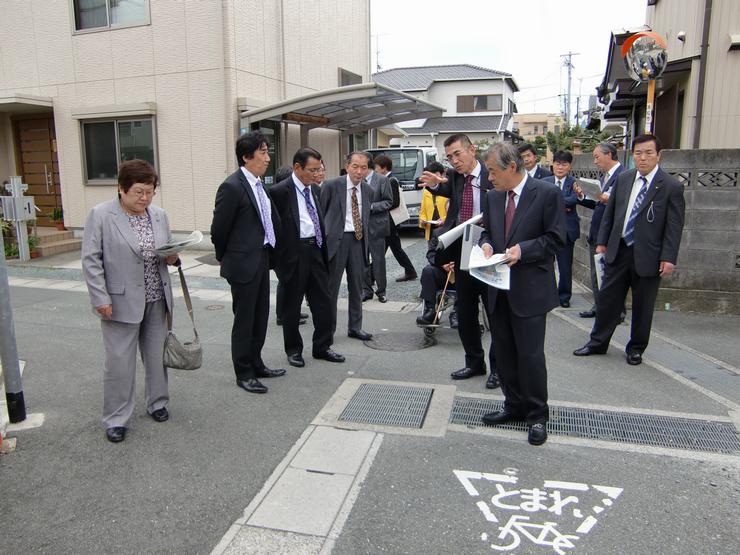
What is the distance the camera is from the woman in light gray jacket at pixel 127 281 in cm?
380

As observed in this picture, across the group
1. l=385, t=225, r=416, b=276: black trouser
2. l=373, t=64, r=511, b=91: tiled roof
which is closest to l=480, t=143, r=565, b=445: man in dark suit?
l=385, t=225, r=416, b=276: black trouser

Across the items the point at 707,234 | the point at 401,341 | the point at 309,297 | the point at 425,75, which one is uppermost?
the point at 425,75

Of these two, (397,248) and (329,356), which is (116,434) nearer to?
(329,356)

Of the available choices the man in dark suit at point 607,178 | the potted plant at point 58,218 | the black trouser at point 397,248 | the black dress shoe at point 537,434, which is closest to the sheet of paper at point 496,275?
the black dress shoe at point 537,434

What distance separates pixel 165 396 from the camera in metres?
4.30

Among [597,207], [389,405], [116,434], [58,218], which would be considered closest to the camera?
[116,434]

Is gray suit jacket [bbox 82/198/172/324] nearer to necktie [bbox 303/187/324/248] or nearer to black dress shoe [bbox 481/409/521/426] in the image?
necktie [bbox 303/187/324/248]

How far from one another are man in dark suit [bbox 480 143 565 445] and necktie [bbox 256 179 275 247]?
184cm

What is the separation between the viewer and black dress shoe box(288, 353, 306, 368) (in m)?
5.36

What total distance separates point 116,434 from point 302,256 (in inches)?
82.2

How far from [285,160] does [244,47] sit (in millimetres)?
2380

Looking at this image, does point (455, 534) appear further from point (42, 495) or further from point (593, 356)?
point (593, 356)

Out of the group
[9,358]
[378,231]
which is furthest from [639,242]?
[9,358]

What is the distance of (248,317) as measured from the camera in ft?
15.6
